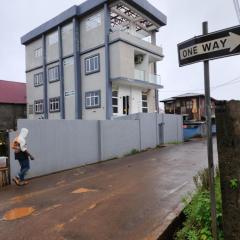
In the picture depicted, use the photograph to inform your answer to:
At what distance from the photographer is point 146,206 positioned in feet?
22.3

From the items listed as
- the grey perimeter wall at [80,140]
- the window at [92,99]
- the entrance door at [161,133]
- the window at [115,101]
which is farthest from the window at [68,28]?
the entrance door at [161,133]

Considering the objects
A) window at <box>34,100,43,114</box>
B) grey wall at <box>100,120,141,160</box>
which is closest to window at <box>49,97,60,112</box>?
window at <box>34,100,43,114</box>

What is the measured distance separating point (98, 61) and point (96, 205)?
67.2 feet

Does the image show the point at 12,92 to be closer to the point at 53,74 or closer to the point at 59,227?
the point at 53,74

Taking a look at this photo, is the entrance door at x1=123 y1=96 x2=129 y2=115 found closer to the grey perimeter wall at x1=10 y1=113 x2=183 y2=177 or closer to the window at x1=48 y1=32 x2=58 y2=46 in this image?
the grey perimeter wall at x1=10 y1=113 x2=183 y2=177

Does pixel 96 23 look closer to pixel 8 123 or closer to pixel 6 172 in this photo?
pixel 8 123

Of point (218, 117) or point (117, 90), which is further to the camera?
point (117, 90)

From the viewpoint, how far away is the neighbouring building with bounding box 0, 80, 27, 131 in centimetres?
3384

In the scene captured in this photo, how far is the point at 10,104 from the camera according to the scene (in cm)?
3438

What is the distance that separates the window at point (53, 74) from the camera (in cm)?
3006

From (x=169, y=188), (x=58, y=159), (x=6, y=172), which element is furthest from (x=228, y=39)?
(x=58, y=159)

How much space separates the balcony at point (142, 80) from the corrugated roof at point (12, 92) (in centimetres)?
1546

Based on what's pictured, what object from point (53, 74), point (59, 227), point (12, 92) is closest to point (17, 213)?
point (59, 227)

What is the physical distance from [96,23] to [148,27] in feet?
22.3
